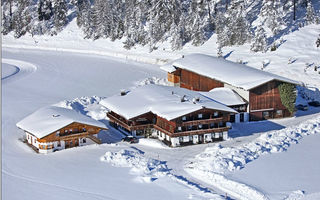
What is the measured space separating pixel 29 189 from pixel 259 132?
23795mm

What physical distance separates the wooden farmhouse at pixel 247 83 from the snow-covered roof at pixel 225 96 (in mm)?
561

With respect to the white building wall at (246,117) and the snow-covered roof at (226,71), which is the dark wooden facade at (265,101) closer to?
the white building wall at (246,117)

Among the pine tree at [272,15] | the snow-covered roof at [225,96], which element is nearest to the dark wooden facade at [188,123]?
the snow-covered roof at [225,96]

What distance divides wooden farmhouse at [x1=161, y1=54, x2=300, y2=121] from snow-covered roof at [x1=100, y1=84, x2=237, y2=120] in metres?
5.47

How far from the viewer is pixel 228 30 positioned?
88812mm

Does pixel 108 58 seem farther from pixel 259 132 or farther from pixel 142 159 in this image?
pixel 142 159

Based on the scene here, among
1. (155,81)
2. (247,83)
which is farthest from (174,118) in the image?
(155,81)

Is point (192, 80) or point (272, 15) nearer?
point (192, 80)

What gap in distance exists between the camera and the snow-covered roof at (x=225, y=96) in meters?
56.0

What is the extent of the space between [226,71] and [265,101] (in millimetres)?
6960

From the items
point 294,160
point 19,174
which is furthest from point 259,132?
point 19,174

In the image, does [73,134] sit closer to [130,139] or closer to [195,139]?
[130,139]

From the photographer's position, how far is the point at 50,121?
48500 mm

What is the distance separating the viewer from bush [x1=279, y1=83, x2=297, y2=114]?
187 feet
